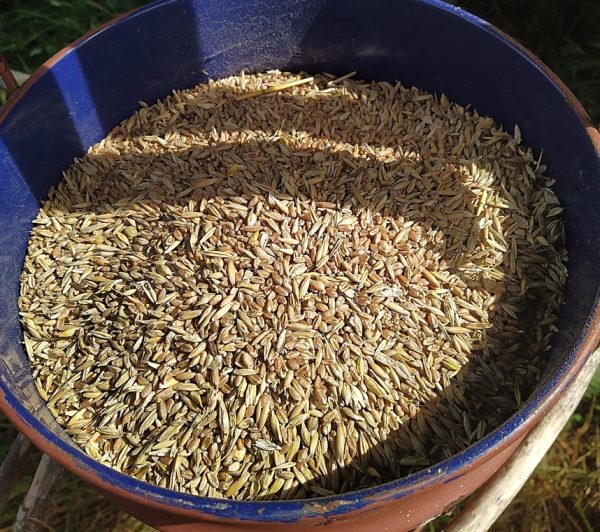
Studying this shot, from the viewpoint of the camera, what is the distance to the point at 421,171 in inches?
55.0

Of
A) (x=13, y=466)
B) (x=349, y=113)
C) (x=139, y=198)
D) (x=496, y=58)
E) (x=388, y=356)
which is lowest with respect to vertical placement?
(x=13, y=466)

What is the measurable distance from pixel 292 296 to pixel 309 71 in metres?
0.74

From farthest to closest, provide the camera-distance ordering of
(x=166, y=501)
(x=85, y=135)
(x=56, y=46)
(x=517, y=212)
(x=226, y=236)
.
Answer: (x=56, y=46)
(x=85, y=135)
(x=517, y=212)
(x=226, y=236)
(x=166, y=501)

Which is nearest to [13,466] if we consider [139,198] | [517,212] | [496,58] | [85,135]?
[139,198]

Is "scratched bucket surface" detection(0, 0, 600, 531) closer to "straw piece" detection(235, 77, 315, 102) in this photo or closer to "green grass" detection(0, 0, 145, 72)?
"straw piece" detection(235, 77, 315, 102)

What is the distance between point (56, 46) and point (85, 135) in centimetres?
109

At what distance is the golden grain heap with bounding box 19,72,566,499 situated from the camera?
1.10 m

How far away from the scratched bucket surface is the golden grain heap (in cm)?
6

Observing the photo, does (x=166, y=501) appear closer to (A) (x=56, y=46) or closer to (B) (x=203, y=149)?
(B) (x=203, y=149)

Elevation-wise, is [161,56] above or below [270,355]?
above

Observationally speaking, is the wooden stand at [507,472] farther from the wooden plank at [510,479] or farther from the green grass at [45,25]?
the green grass at [45,25]

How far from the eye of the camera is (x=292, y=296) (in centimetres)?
117

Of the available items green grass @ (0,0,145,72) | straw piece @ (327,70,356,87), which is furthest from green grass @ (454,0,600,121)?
green grass @ (0,0,145,72)

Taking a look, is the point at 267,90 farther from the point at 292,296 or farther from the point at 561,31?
the point at 561,31
